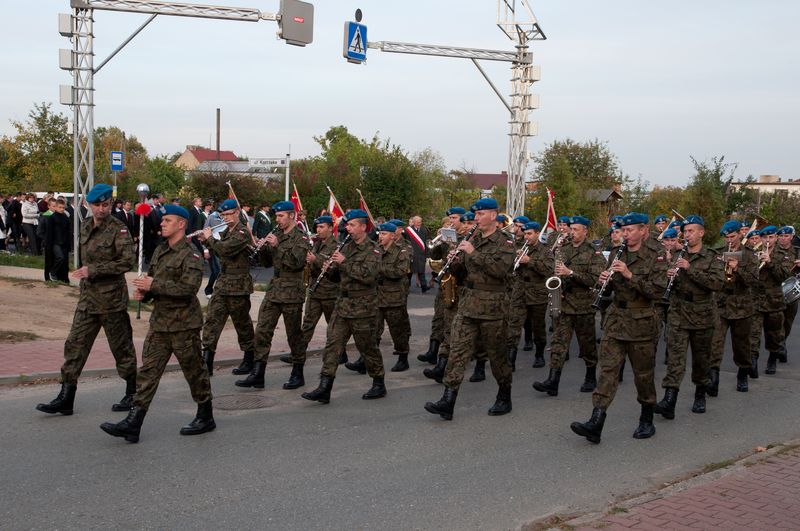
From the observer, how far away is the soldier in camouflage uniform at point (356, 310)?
8.20 meters

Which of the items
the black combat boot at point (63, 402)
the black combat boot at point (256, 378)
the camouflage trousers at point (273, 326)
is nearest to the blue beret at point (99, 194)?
the black combat boot at point (63, 402)

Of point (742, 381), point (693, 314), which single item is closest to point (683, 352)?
point (693, 314)

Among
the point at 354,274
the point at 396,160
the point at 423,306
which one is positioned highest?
the point at 396,160

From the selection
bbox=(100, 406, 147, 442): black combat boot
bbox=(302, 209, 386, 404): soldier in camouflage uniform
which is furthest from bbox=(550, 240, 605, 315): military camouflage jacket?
bbox=(100, 406, 147, 442): black combat boot

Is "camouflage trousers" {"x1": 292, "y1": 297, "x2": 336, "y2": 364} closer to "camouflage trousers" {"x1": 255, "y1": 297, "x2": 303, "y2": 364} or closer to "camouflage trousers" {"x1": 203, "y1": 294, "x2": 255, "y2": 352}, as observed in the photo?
"camouflage trousers" {"x1": 255, "y1": 297, "x2": 303, "y2": 364}

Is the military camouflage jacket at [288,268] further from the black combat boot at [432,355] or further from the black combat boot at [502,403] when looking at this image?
the black combat boot at [502,403]

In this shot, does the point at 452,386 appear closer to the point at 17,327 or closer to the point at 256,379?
the point at 256,379

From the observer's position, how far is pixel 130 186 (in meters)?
41.8

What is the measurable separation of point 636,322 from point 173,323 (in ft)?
13.5

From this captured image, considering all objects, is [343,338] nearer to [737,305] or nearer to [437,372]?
[437,372]

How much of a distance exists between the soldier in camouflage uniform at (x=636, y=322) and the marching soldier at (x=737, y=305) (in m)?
2.29

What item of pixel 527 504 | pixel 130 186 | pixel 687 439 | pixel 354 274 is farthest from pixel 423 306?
pixel 130 186

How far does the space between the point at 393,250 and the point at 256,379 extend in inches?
90.2

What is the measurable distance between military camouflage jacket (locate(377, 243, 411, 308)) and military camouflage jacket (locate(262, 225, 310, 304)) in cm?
93
